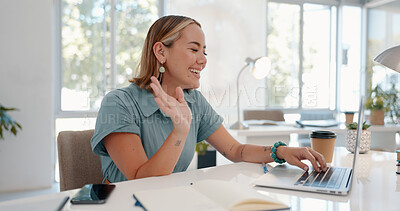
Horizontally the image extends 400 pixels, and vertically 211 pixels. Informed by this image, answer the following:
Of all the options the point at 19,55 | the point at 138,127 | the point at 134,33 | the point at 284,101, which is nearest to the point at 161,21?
the point at 138,127

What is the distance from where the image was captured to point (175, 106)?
115 cm

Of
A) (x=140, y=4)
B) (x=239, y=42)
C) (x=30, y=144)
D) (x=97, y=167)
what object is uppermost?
(x=140, y=4)

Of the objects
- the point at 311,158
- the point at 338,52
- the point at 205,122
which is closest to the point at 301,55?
the point at 338,52

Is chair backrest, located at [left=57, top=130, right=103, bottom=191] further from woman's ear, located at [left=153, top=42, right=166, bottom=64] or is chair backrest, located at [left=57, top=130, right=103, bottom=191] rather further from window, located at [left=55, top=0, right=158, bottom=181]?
window, located at [left=55, top=0, right=158, bottom=181]

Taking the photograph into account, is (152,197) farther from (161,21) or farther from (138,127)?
(161,21)

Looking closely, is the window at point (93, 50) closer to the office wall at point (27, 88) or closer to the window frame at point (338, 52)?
the office wall at point (27, 88)

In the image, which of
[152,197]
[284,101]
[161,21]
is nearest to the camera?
[152,197]

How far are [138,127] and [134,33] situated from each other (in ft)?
10.6

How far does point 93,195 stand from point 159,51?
2.58 ft

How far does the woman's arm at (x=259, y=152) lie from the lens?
3.99 feet

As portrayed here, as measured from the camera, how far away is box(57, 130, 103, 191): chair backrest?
1.32 metres

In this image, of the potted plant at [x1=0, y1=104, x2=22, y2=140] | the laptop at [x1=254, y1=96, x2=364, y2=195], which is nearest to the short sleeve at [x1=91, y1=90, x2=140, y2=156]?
the laptop at [x1=254, y1=96, x2=364, y2=195]

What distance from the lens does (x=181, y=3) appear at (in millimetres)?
4539

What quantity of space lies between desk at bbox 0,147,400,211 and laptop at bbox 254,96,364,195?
0.02m
